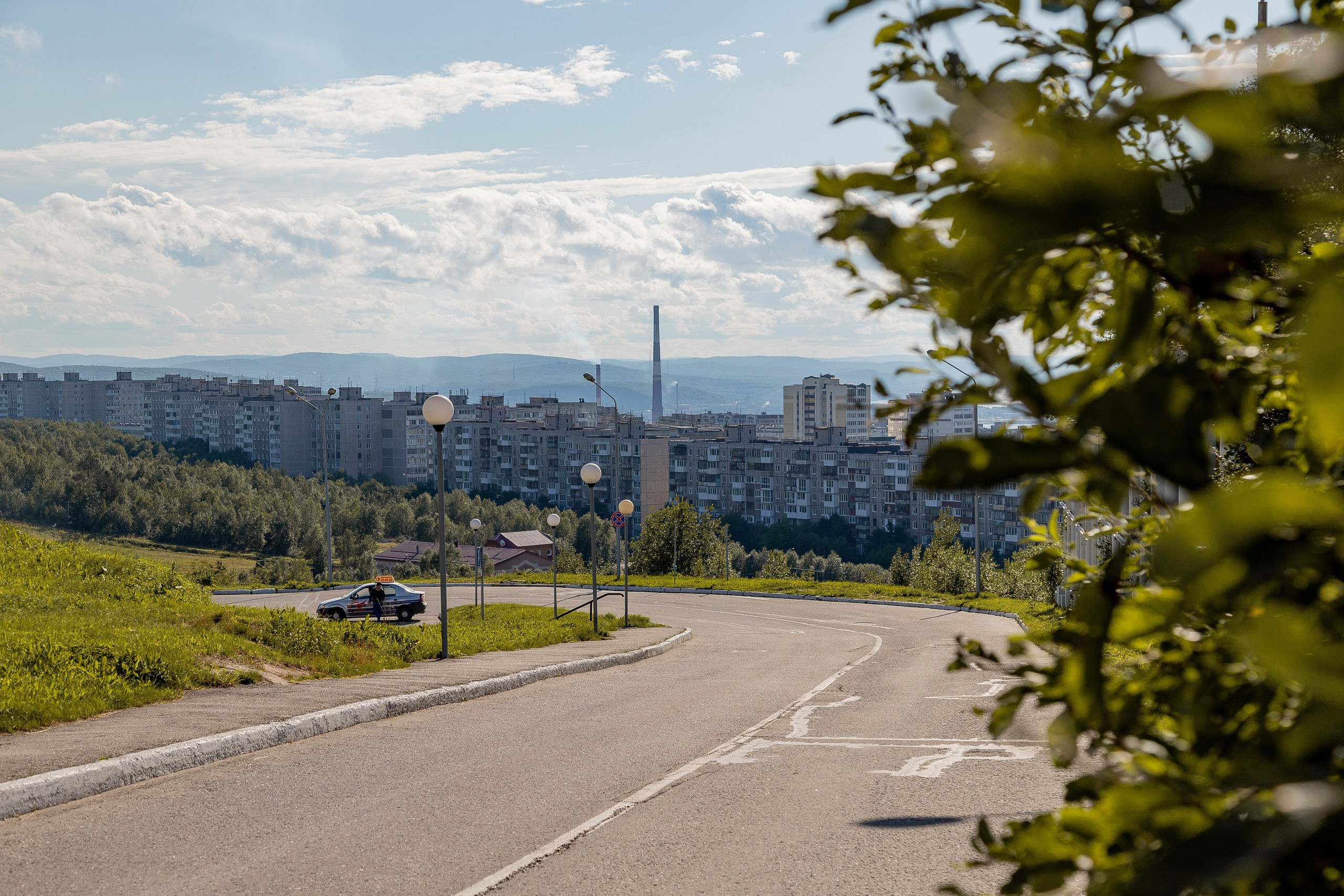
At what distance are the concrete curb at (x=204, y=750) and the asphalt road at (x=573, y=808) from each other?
0.12 metres

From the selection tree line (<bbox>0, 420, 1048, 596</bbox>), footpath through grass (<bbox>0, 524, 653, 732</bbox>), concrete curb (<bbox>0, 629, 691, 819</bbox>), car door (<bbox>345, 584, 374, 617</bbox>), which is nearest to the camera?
concrete curb (<bbox>0, 629, 691, 819</bbox>)

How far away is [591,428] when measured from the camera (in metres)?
139

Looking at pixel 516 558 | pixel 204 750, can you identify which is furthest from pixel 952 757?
pixel 516 558

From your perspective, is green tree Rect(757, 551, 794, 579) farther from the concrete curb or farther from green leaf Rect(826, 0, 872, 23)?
green leaf Rect(826, 0, 872, 23)

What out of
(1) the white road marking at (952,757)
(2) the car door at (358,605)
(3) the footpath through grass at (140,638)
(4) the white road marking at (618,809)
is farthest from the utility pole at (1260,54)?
(2) the car door at (358,605)

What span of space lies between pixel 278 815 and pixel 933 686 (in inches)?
418

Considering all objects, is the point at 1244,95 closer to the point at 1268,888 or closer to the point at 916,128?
the point at 1268,888

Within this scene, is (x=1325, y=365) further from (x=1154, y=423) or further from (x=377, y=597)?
(x=377, y=597)

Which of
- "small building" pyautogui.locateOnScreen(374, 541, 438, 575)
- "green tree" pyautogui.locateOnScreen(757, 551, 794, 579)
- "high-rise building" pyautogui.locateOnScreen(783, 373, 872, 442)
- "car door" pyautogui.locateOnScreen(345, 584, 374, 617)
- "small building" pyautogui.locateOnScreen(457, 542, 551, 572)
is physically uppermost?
"high-rise building" pyautogui.locateOnScreen(783, 373, 872, 442)

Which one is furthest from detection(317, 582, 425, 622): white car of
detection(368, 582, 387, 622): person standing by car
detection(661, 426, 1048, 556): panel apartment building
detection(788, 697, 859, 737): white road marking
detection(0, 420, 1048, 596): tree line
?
detection(661, 426, 1048, 556): panel apartment building

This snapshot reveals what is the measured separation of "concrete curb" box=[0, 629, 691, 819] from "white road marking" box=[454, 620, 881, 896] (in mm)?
3182

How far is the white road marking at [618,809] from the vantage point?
232 inches

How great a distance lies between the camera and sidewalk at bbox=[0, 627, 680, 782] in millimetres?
7672

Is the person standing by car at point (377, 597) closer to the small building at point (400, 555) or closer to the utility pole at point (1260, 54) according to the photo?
the utility pole at point (1260, 54)
